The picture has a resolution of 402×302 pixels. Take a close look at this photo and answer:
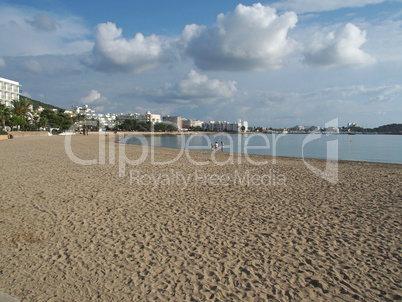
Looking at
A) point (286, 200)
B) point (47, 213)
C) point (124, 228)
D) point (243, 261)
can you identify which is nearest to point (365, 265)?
point (243, 261)

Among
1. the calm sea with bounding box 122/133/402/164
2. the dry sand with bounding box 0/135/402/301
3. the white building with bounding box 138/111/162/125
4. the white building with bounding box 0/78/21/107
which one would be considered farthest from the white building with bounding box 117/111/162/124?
the dry sand with bounding box 0/135/402/301

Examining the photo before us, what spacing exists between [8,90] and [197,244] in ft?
282

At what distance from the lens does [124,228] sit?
5.38 m

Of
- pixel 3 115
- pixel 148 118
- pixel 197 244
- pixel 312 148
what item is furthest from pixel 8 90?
pixel 148 118

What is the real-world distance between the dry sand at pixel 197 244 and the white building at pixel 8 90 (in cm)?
7595

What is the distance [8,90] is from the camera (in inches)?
2744

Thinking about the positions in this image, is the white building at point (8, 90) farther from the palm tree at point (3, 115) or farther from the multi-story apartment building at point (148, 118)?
the multi-story apartment building at point (148, 118)

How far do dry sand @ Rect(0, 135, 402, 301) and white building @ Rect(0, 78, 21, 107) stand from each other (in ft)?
249

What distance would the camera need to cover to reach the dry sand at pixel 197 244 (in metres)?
3.42

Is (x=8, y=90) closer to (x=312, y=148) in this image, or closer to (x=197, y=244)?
(x=312, y=148)

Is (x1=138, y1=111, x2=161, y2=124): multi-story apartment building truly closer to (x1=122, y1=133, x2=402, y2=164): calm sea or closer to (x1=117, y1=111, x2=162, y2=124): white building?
(x1=117, y1=111, x2=162, y2=124): white building

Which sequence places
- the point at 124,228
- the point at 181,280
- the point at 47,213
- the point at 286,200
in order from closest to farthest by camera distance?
the point at 181,280, the point at 124,228, the point at 47,213, the point at 286,200

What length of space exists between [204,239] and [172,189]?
4283mm

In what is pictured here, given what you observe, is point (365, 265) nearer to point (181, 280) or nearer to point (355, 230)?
point (355, 230)
